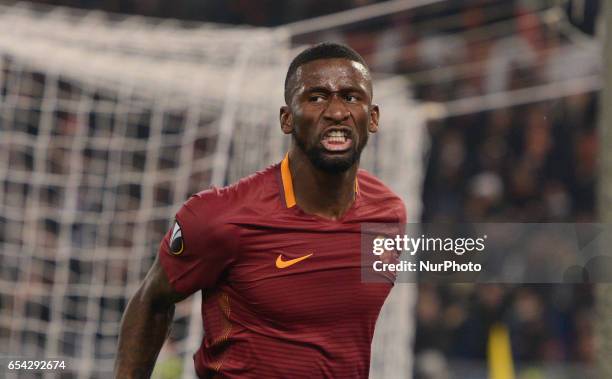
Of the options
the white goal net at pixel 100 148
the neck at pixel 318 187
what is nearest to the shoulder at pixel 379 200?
the neck at pixel 318 187

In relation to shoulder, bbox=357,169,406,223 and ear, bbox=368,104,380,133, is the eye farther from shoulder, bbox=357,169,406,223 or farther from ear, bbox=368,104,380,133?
shoulder, bbox=357,169,406,223

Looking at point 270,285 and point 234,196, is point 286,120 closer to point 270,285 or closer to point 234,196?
point 234,196

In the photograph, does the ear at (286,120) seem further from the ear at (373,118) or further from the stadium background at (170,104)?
the stadium background at (170,104)

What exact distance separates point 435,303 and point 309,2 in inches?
66.9

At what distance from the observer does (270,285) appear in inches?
74.7

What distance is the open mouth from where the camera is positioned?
1.86m

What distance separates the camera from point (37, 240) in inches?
135

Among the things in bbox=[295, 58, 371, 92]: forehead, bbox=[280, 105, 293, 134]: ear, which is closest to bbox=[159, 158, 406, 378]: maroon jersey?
bbox=[280, 105, 293, 134]: ear

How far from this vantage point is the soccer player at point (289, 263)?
6.19 feet

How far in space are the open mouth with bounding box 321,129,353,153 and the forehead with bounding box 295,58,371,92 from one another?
0.08 metres

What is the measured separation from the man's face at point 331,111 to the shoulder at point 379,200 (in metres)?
0.22

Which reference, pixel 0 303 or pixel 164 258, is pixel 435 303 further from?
pixel 164 258

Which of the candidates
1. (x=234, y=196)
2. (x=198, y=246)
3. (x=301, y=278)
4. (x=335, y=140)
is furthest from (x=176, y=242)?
(x=335, y=140)

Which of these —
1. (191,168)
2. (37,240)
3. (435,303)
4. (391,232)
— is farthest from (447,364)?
(391,232)
